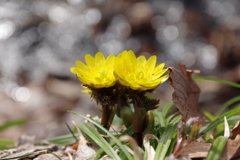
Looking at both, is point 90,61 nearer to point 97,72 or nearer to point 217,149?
point 97,72

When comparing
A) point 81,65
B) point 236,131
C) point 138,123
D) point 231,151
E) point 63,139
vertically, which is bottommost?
point 231,151

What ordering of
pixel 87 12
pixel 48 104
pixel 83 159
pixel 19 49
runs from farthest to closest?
pixel 87 12 → pixel 19 49 → pixel 48 104 → pixel 83 159

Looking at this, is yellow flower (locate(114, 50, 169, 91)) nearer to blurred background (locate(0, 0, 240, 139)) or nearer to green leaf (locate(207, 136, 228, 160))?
green leaf (locate(207, 136, 228, 160))

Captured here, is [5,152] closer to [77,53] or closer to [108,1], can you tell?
[77,53]

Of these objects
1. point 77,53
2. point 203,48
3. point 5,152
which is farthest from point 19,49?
point 5,152

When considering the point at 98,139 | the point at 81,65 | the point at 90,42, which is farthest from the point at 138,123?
the point at 90,42
